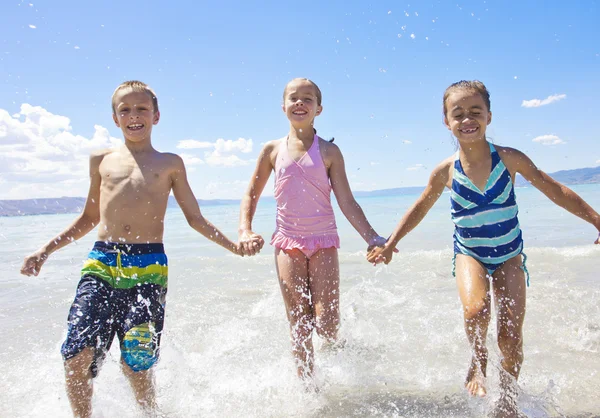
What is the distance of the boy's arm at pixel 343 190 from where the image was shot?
368 centimetres

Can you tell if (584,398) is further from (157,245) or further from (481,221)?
(157,245)

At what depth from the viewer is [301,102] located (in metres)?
3.78

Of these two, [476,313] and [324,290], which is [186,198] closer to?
[324,290]

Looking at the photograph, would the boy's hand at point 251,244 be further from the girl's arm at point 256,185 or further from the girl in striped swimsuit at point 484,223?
the girl in striped swimsuit at point 484,223

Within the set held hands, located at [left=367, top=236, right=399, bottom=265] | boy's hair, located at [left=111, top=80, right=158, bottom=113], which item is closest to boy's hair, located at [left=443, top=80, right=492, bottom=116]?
held hands, located at [left=367, top=236, right=399, bottom=265]

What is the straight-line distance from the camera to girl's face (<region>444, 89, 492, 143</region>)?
3.34 m

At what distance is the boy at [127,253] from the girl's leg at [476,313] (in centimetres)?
152

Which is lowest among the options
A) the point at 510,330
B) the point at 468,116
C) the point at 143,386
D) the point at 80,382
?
the point at 143,386

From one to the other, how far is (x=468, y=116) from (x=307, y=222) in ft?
4.41

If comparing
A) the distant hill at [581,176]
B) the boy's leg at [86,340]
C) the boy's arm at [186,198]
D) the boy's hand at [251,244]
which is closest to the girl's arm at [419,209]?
the boy's hand at [251,244]

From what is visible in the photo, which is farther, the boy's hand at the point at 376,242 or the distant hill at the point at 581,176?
the distant hill at the point at 581,176

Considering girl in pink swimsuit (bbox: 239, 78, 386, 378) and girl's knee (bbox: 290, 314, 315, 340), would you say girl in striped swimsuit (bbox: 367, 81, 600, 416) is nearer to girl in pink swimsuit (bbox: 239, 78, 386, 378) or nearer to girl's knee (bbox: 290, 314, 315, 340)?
girl in pink swimsuit (bbox: 239, 78, 386, 378)

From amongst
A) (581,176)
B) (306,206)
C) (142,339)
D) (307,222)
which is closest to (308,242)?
(307,222)

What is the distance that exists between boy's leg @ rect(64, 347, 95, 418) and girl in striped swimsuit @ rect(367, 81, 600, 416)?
6.32ft
